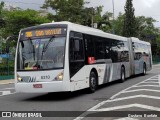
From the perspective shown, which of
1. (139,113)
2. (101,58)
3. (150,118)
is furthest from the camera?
(101,58)

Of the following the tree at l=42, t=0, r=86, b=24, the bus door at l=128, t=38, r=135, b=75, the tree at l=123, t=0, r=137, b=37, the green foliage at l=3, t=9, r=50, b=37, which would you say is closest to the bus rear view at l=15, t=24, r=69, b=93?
the bus door at l=128, t=38, r=135, b=75

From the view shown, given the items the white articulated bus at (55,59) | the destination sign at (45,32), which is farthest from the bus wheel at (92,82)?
the destination sign at (45,32)

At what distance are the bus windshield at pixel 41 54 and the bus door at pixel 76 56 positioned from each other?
480 mm

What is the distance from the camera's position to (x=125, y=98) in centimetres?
1364

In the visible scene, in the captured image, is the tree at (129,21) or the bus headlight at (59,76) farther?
the tree at (129,21)

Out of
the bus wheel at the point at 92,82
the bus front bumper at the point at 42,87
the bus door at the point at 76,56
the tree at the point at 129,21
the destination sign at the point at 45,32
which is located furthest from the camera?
the tree at the point at 129,21

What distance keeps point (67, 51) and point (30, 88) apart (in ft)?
6.61

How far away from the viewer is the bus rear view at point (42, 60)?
13922 mm

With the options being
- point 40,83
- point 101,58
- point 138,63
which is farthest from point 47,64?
point 138,63

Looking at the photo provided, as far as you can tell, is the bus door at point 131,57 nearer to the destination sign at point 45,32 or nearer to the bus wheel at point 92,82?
the bus wheel at point 92,82

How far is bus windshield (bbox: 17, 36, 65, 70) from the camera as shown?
14.1 metres

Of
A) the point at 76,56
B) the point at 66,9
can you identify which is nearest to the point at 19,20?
the point at 66,9

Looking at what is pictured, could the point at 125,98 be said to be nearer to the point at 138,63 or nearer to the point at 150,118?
the point at 150,118

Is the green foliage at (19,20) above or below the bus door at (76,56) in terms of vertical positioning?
above
